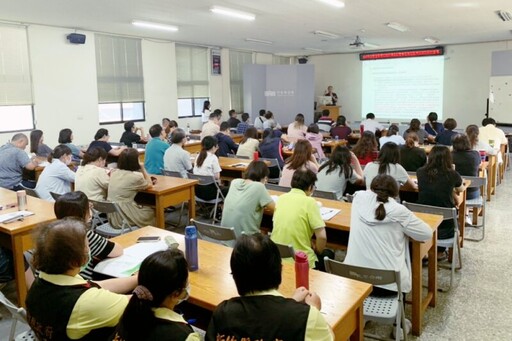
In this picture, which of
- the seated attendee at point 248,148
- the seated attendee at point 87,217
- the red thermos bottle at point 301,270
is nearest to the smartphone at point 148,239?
the seated attendee at point 87,217

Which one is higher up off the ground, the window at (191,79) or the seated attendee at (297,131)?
the window at (191,79)

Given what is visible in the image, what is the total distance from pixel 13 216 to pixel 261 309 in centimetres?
292

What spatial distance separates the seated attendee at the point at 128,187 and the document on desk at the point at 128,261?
1657mm

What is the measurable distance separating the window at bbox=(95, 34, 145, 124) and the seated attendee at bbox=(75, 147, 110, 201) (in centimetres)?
540

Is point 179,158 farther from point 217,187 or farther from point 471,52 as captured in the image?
point 471,52

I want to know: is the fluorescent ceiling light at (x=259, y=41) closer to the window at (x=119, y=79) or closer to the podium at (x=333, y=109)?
the window at (x=119, y=79)

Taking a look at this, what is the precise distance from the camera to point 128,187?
451 cm

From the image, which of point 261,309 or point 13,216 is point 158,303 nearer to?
point 261,309

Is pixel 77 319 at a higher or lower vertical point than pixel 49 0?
lower

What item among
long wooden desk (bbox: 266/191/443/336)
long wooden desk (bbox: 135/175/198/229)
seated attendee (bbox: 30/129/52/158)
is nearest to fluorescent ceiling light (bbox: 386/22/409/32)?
long wooden desk (bbox: 135/175/198/229)

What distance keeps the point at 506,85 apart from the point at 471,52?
1.75 meters

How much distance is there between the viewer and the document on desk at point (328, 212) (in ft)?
11.5

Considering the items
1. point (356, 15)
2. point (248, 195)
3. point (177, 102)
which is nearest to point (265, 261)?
point (248, 195)

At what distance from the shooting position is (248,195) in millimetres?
3520
